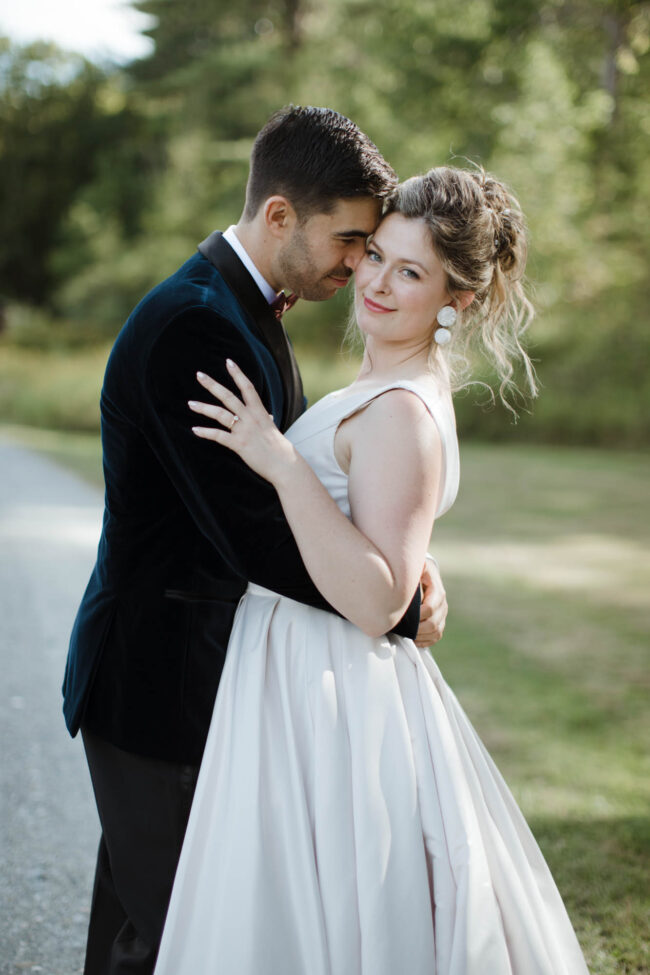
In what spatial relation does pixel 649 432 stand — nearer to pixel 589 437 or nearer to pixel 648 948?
pixel 589 437

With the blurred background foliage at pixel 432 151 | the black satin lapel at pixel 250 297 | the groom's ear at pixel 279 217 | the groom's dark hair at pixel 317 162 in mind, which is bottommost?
the black satin lapel at pixel 250 297

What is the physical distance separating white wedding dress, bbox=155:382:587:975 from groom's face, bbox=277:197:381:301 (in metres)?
0.34

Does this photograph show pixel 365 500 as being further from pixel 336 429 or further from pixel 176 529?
pixel 176 529

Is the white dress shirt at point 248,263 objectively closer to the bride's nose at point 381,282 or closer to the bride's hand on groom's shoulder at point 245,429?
the bride's nose at point 381,282

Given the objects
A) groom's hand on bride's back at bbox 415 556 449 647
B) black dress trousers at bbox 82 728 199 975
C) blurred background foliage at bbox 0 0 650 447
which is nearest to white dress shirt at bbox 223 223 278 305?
groom's hand on bride's back at bbox 415 556 449 647

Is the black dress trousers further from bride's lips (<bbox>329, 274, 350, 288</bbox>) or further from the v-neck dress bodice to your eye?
bride's lips (<bbox>329, 274, 350, 288</bbox>)

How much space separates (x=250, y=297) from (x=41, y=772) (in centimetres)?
311

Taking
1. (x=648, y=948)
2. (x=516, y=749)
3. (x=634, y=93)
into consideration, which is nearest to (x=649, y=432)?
(x=634, y=93)

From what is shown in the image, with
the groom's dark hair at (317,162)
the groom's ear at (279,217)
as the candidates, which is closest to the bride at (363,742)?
the groom's dark hair at (317,162)

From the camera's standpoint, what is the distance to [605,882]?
3.72 metres

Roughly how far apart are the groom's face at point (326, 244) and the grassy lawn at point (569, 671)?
242 cm

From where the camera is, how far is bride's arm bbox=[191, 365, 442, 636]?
187 cm

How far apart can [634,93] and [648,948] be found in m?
20.9

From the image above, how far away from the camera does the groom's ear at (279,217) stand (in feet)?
7.26
